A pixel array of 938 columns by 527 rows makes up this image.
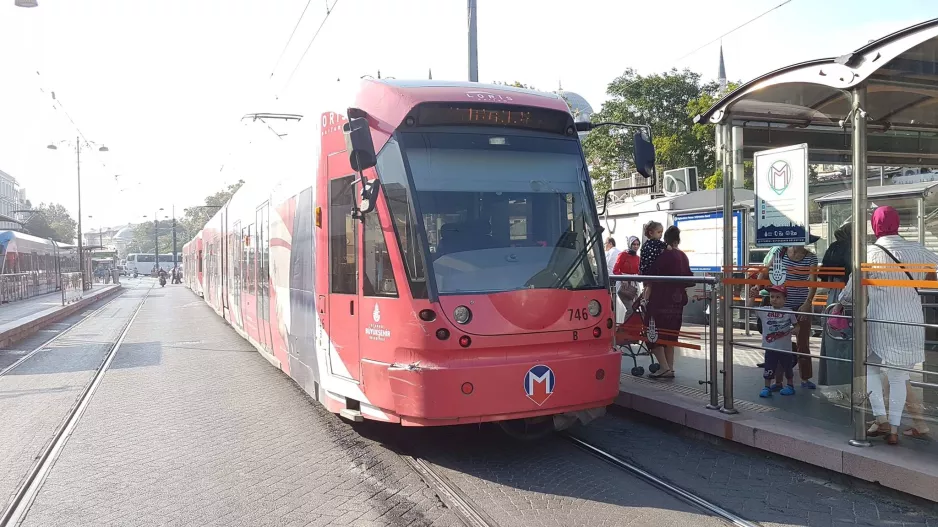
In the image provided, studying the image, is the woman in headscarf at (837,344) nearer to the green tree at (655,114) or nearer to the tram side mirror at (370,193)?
the tram side mirror at (370,193)

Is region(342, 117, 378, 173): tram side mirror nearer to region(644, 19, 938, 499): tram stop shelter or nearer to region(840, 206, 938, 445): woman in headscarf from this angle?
region(644, 19, 938, 499): tram stop shelter

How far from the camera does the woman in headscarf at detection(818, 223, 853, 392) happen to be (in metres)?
6.76

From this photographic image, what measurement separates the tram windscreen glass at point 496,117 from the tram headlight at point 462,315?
5.07ft

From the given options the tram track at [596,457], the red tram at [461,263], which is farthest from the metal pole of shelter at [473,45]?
the tram track at [596,457]

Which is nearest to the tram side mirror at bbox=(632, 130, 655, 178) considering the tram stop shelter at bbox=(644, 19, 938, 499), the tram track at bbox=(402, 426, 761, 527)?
the tram stop shelter at bbox=(644, 19, 938, 499)

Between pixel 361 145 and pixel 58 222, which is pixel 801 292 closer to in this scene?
pixel 361 145

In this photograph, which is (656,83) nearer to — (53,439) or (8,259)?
(8,259)

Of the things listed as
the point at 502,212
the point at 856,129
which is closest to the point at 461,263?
the point at 502,212

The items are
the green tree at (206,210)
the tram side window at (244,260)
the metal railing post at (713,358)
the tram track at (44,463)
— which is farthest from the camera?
the green tree at (206,210)

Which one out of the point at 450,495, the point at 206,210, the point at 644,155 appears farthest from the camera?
the point at 206,210

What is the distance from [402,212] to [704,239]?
34.7ft

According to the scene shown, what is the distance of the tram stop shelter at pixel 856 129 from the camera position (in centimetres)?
558

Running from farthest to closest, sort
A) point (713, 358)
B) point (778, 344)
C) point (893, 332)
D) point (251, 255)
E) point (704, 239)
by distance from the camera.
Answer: point (704, 239), point (251, 255), point (778, 344), point (713, 358), point (893, 332)

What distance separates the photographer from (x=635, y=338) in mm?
8953
